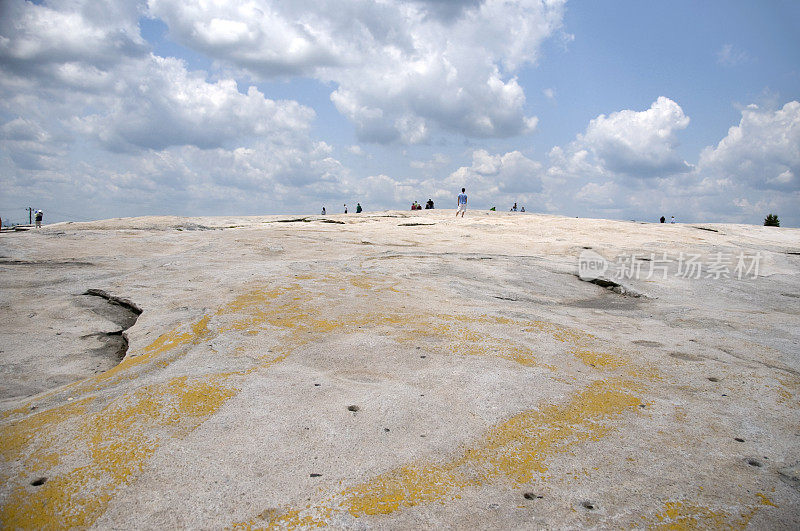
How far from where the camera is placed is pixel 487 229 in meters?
15.4

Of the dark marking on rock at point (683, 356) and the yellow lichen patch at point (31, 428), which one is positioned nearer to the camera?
the yellow lichen patch at point (31, 428)

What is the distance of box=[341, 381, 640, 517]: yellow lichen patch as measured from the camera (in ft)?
6.75

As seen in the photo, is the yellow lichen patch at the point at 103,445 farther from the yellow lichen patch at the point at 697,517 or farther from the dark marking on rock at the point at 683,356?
the dark marking on rock at the point at 683,356

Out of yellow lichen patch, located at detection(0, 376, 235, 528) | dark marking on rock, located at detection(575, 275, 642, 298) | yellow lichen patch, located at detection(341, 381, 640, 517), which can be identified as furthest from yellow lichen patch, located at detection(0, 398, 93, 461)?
dark marking on rock, located at detection(575, 275, 642, 298)

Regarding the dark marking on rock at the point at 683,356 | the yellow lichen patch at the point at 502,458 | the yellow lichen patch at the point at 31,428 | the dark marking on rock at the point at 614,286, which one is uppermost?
the dark marking on rock at the point at 614,286

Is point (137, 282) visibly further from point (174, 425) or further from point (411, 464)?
point (411, 464)

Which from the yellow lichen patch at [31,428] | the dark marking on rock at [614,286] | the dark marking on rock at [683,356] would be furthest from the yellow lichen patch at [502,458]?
the dark marking on rock at [614,286]

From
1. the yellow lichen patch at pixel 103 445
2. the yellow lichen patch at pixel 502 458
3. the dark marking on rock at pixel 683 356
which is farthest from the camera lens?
the dark marking on rock at pixel 683 356

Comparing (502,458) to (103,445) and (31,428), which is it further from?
(31,428)

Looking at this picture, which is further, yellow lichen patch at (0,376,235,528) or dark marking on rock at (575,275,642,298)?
dark marking on rock at (575,275,642,298)

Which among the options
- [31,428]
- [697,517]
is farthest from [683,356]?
[31,428]

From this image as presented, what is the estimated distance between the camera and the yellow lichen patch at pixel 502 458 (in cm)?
206

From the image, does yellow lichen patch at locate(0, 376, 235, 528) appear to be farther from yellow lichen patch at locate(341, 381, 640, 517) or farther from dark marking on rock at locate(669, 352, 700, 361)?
dark marking on rock at locate(669, 352, 700, 361)

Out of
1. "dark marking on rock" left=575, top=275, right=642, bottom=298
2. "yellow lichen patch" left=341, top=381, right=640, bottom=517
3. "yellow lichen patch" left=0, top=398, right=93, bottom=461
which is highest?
"dark marking on rock" left=575, top=275, right=642, bottom=298
